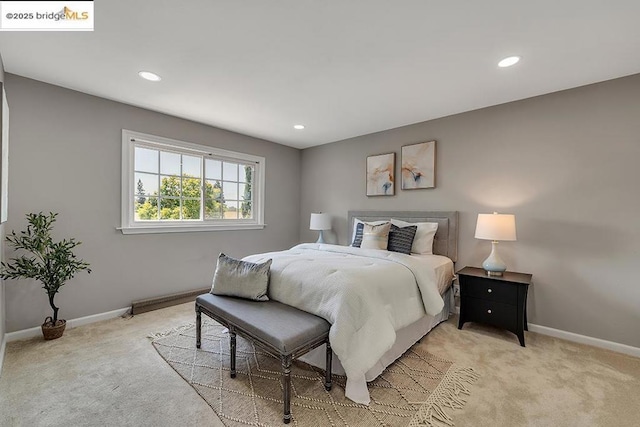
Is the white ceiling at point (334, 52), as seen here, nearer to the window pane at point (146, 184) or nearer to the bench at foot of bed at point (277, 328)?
the window pane at point (146, 184)

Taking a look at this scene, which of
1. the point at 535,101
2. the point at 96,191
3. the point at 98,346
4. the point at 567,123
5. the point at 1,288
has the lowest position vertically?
the point at 98,346

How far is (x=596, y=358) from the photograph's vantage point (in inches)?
88.3

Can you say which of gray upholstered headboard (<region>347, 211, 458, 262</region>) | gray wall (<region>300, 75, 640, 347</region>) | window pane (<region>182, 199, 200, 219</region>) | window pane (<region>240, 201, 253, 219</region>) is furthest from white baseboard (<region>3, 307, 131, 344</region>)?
gray wall (<region>300, 75, 640, 347</region>)

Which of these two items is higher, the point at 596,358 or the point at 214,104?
the point at 214,104

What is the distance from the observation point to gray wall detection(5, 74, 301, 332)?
8.14 feet

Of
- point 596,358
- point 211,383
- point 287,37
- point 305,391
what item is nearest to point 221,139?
point 287,37

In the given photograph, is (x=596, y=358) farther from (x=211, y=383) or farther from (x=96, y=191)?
(x=96, y=191)

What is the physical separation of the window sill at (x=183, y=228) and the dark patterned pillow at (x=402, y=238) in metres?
2.19

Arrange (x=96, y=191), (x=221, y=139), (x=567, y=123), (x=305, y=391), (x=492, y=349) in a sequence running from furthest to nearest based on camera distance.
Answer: (x=221, y=139), (x=96, y=191), (x=567, y=123), (x=492, y=349), (x=305, y=391)

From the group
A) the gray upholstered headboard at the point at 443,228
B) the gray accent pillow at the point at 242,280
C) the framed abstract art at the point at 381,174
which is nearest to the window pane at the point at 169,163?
the gray accent pillow at the point at 242,280

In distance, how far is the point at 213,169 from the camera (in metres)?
3.93

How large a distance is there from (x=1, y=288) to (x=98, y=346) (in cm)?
88

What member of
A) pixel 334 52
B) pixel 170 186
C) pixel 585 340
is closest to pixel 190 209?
pixel 170 186

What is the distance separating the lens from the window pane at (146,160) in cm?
324
